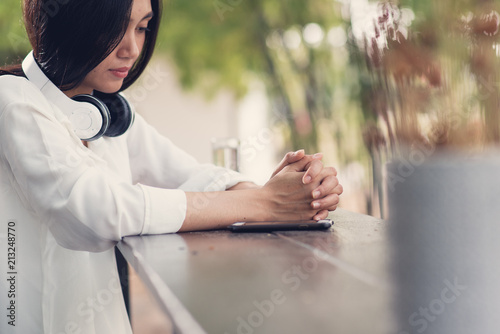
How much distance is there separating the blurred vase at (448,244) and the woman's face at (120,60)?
96 centimetres

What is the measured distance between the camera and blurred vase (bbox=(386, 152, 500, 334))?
37 centimetres

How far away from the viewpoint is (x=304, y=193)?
1144mm

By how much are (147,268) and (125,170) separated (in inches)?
30.3

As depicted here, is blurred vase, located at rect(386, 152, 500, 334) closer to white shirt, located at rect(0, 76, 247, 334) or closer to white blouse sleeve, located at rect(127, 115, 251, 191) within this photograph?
white shirt, located at rect(0, 76, 247, 334)

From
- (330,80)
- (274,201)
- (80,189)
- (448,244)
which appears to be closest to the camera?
(448,244)

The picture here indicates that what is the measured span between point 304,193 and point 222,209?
0.61 feet

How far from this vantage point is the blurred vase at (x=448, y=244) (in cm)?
37

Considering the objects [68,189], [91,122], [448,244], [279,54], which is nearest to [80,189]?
[68,189]

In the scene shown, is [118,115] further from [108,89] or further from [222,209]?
[222,209]

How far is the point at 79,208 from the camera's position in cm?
97

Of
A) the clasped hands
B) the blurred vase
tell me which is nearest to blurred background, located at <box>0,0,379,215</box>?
the clasped hands

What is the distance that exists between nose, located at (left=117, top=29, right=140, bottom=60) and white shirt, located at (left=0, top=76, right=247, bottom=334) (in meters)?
0.21

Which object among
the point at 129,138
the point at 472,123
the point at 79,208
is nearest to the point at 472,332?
the point at 472,123

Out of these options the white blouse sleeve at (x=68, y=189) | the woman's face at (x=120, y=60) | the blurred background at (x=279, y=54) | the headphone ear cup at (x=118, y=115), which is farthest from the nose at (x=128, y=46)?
the blurred background at (x=279, y=54)
